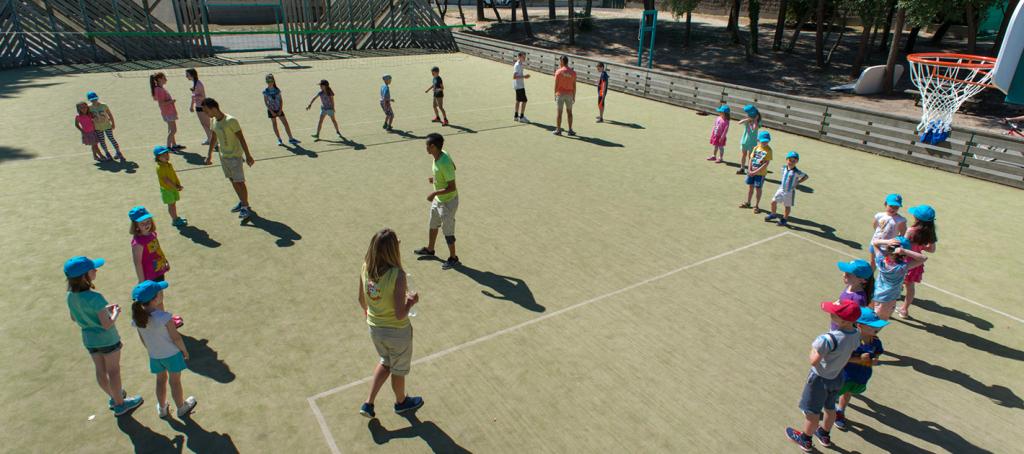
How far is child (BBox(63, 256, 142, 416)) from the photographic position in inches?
190

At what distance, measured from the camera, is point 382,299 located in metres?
4.81

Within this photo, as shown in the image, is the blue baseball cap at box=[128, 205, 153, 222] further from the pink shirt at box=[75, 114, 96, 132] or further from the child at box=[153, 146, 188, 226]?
the pink shirt at box=[75, 114, 96, 132]

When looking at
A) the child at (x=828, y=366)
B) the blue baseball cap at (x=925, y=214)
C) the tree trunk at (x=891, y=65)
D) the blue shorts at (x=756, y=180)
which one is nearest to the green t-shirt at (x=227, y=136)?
the child at (x=828, y=366)

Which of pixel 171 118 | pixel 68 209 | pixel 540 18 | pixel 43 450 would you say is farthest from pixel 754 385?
pixel 540 18

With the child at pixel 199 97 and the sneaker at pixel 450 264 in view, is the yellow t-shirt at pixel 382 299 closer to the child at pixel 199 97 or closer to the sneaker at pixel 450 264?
the sneaker at pixel 450 264

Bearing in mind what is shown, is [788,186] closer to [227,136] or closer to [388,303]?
[388,303]

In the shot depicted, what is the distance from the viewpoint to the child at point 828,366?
468 centimetres

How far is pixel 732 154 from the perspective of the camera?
1458 centimetres

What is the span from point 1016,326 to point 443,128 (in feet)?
44.1

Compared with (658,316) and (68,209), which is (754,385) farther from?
(68,209)

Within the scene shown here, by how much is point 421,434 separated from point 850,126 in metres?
15.1

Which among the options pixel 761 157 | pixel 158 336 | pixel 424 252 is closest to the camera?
pixel 158 336

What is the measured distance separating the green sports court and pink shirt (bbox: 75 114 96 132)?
1.02 meters

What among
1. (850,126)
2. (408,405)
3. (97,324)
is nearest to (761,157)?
(850,126)
